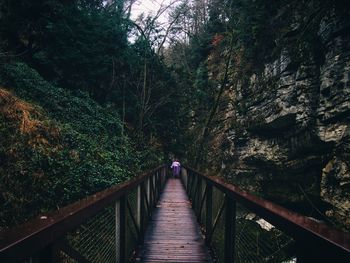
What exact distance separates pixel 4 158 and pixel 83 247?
476 centimetres

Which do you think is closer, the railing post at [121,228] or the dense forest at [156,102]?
the railing post at [121,228]

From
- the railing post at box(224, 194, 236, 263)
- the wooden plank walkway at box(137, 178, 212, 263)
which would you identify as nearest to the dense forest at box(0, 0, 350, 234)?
the wooden plank walkway at box(137, 178, 212, 263)

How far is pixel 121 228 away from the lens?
342cm

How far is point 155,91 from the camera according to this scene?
64.8 feet

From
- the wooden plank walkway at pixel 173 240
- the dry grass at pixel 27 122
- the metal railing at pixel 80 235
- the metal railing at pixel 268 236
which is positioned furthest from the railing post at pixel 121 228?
the dry grass at pixel 27 122

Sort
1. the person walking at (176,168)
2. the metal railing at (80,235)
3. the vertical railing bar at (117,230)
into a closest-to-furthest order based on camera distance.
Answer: the metal railing at (80,235), the vertical railing bar at (117,230), the person walking at (176,168)

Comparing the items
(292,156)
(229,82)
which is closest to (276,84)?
(292,156)

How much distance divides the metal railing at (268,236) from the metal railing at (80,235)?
1.25 meters

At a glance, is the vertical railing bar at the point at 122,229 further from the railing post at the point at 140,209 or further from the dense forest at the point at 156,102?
the dense forest at the point at 156,102

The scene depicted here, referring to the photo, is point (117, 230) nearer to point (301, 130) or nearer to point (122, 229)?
point (122, 229)

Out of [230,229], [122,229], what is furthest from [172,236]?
[230,229]

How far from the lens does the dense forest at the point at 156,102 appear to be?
729 cm

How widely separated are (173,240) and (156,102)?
1479 cm

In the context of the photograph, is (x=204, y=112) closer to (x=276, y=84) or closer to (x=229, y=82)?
(x=229, y=82)
